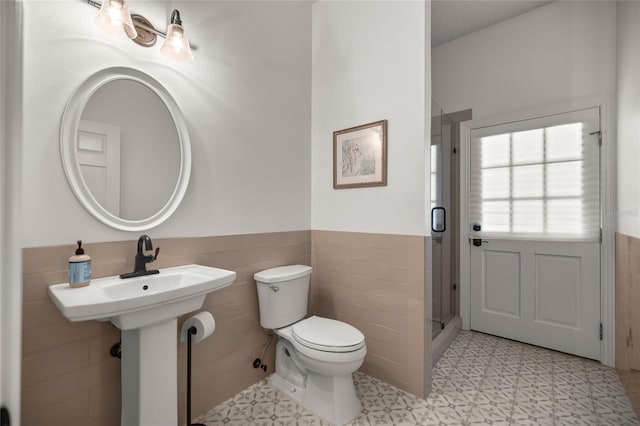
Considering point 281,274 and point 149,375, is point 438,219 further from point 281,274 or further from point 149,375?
point 149,375

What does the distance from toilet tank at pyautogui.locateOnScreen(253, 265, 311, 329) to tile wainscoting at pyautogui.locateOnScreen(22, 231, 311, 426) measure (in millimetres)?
100

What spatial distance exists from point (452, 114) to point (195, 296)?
2909 millimetres

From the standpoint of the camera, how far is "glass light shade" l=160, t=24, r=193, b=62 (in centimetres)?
138

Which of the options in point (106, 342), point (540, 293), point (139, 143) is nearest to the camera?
point (106, 342)

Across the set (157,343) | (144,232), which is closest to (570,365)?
(157,343)

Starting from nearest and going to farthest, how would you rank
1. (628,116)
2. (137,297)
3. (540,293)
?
1. (137,297)
2. (628,116)
3. (540,293)

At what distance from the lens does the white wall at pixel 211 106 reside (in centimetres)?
112

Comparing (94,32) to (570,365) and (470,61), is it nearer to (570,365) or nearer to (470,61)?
(470,61)

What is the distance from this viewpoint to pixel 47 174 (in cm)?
114

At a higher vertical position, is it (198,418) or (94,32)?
(94,32)

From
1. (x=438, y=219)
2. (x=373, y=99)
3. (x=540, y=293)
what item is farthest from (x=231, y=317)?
(x=540, y=293)

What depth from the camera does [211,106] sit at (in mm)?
1684

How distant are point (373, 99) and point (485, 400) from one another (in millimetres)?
2102

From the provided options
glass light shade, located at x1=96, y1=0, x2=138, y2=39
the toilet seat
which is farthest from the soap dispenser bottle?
the toilet seat
